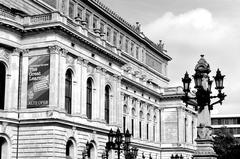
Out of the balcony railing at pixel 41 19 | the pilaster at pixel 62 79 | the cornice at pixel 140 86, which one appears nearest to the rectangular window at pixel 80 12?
the cornice at pixel 140 86

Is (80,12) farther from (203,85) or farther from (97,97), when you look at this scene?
(203,85)

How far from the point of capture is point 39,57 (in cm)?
4512

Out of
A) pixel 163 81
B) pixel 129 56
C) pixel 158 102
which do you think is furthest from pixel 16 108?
pixel 163 81

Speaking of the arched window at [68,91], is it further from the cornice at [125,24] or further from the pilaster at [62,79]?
the cornice at [125,24]

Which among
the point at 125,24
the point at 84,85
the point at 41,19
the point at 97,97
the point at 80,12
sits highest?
the point at 125,24

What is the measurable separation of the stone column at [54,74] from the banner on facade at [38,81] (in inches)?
15.9

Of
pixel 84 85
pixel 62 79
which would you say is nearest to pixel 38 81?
pixel 62 79

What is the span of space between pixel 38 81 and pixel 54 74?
5.66ft

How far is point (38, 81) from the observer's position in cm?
4462

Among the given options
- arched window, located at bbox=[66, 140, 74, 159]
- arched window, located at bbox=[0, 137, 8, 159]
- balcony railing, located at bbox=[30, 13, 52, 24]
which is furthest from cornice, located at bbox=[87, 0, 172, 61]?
arched window, located at bbox=[0, 137, 8, 159]

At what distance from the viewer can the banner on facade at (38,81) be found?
44047 mm

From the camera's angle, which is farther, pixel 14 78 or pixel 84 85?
pixel 84 85

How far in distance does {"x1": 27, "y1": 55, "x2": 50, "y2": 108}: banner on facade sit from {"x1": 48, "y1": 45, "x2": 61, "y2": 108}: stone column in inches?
15.9

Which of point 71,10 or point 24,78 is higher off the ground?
point 71,10
